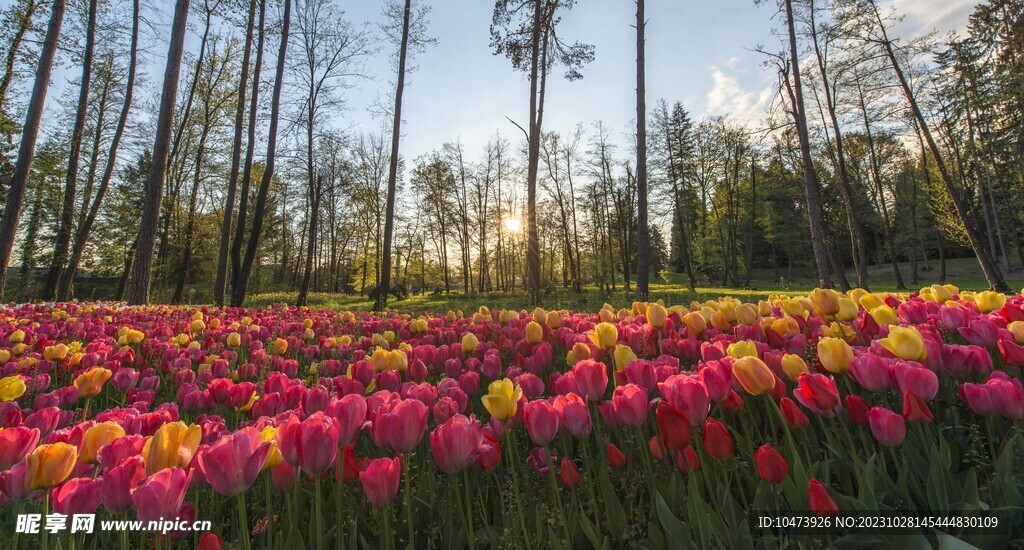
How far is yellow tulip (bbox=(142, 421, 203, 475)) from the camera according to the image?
3.23 feet

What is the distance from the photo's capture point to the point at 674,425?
3.53 feet

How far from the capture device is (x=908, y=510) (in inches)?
40.7

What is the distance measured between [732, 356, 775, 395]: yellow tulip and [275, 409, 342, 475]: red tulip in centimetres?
107

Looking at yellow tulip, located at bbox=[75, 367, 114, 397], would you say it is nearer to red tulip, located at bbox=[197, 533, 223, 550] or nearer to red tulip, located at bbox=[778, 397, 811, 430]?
red tulip, located at bbox=[197, 533, 223, 550]

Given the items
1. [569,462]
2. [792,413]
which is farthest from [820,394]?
[569,462]

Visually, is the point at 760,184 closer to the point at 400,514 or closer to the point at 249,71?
the point at 249,71

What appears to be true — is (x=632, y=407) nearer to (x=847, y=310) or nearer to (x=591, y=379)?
(x=591, y=379)

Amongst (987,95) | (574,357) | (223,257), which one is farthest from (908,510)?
(987,95)

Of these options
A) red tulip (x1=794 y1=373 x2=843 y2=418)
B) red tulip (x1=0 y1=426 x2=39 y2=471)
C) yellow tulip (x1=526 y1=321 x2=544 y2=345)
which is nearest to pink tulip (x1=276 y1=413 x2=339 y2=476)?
red tulip (x1=0 y1=426 x2=39 y2=471)

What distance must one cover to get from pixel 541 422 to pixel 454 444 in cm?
24

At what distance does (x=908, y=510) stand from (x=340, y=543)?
127 cm

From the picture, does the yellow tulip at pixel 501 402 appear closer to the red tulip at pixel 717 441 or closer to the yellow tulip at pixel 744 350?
the red tulip at pixel 717 441

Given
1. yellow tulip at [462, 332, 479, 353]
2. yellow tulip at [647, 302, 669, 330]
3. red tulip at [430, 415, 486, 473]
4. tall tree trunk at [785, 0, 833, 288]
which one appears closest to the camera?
red tulip at [430, 415, 486, 473]

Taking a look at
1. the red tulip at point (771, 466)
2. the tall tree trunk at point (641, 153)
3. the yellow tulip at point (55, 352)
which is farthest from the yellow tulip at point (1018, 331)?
the tall tree trunk at point (641, 153)
